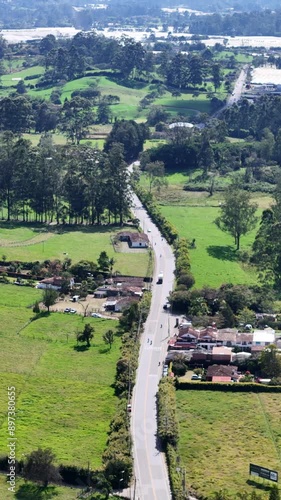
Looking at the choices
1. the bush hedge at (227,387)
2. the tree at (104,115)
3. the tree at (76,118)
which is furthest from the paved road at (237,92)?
the bush hedge at (227,387)

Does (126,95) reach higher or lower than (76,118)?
higher

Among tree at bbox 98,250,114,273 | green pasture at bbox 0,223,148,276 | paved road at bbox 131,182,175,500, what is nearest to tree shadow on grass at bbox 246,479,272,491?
paved road at bbox 131,182,175,500

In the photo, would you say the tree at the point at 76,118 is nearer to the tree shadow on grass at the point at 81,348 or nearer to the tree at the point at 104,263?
the tree at the point at 104,263

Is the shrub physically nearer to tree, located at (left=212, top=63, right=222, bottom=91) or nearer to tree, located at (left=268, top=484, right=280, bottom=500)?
tree, located at (left=268, top=484, right=280, bottom=500)

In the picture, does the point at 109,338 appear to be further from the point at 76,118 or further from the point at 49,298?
the point at 76,118

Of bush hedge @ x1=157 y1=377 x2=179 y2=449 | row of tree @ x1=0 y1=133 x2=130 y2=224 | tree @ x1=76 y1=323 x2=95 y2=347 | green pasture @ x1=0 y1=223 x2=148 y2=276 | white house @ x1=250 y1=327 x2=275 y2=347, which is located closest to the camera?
bush hedge @ x1=157 y1=377 x2=179 y2=449

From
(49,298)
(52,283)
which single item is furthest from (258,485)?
(52,283)
